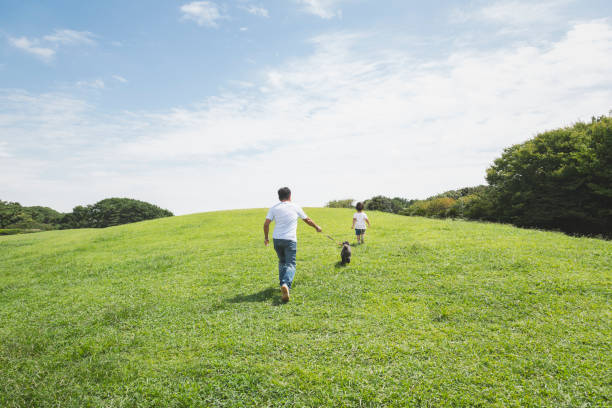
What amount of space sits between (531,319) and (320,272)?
6.58 meters

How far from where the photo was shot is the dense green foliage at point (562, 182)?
104 feet

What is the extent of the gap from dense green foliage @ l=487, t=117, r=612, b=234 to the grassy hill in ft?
84.5

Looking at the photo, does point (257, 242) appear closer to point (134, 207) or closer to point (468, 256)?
point (468, 256)

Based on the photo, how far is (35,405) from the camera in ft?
16.9

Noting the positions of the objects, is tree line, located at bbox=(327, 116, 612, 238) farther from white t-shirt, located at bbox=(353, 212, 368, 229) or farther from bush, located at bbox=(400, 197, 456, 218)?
white t-shirt, located at bbox=(353, 212, 368, 229)

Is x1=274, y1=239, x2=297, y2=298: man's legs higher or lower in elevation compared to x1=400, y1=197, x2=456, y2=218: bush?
lower

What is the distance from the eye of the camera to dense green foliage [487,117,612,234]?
31766mm

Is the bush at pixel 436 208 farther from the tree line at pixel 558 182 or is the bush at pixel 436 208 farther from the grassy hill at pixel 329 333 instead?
the grassy hill at pixel 329 333

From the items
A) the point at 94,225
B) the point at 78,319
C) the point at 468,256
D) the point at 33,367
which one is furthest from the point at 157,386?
the point at 94,225

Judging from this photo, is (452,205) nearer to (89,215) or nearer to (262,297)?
(262,297)

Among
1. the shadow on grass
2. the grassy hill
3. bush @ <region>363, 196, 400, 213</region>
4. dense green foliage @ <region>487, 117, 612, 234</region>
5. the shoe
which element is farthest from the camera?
bush @ <region>363, 196, 400, 213</region>

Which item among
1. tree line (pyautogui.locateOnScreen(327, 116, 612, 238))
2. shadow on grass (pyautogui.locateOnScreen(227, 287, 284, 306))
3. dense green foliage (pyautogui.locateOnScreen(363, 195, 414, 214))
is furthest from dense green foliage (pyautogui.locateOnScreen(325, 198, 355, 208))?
shadow on grass (pyautogui.locateOnScreen(227, 287, 284, 306))

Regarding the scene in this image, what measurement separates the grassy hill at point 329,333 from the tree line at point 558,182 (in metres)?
26.0

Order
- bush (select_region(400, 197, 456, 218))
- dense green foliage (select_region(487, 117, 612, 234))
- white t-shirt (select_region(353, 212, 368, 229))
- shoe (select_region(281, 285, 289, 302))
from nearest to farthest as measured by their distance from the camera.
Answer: shoe (select_region(281, 285, 289, 302))
white t-shirt (select_region(353, 212, 368, 229))
dense green foliage (select_region(487, 117, 612, 234))
bush (select_region(400, 197, 456, 218))
